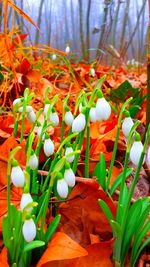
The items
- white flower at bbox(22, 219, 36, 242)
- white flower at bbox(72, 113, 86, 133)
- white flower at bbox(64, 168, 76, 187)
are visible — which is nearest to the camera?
white flower at bbox(22, 219, 36, 242)

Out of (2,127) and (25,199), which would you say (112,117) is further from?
(25,199)

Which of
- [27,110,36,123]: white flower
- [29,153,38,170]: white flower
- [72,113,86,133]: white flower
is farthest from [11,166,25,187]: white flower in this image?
[27,110,36,123]: white flower

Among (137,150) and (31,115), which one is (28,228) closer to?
(137,150)

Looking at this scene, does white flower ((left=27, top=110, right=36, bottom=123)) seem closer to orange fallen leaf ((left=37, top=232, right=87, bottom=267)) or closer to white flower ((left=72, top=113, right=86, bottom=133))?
white flower ((left=72, top=113, right=86, bottom=133))

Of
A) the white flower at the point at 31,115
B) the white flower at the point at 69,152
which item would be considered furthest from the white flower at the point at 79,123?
the white flower at the point at 31,115

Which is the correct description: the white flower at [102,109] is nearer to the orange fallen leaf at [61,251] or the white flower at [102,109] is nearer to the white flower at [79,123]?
the white flower at [79,123]

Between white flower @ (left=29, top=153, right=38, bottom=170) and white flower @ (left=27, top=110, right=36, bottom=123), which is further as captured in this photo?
white flower @ (left=27, top=110, right=36, bottom=123)

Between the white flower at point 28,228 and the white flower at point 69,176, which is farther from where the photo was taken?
the white flower at point 69,176

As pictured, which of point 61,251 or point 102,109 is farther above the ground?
point 102,109

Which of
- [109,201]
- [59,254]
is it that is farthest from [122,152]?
[59,254]

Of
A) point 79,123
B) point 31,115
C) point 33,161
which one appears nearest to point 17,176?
point 33,161
